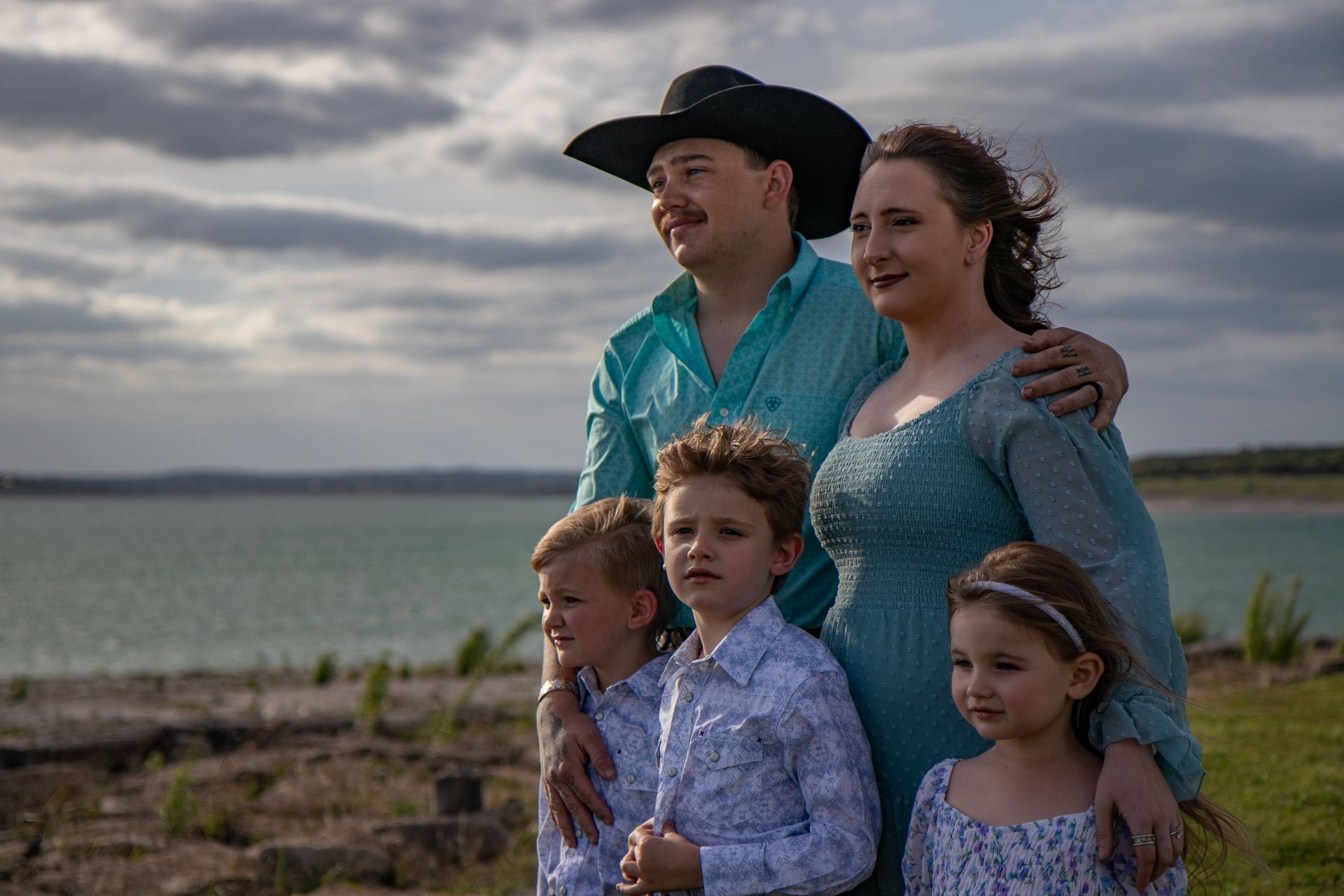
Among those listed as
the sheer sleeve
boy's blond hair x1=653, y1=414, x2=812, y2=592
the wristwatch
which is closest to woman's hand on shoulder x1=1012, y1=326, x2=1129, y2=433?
the sheer sleeve

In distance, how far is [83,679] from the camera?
15719mm

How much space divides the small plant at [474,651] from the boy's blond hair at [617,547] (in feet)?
34.1

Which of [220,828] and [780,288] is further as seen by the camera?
[220,828]

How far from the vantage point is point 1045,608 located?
7.00 ft

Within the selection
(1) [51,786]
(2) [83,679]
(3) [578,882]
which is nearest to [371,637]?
(2) [83,679]

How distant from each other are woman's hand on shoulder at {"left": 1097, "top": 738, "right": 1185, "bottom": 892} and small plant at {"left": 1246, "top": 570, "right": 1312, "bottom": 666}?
9322 millimetres

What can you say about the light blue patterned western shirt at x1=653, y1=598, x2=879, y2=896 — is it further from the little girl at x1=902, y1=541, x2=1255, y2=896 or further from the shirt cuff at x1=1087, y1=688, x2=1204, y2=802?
the shirt cuff at x1=1087, y1=688, x2=1204, y2=802

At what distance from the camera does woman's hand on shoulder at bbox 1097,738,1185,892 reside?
2037 mm

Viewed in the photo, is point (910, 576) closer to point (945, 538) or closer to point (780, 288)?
point (945, 538)

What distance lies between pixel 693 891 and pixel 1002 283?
141 centimetres

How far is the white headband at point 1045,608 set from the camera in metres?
2.13

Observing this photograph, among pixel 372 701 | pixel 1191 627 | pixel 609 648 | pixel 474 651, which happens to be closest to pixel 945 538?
pixel 609 648

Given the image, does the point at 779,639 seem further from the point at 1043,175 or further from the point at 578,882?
the point at 1043,175

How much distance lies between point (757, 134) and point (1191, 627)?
1159 cm
